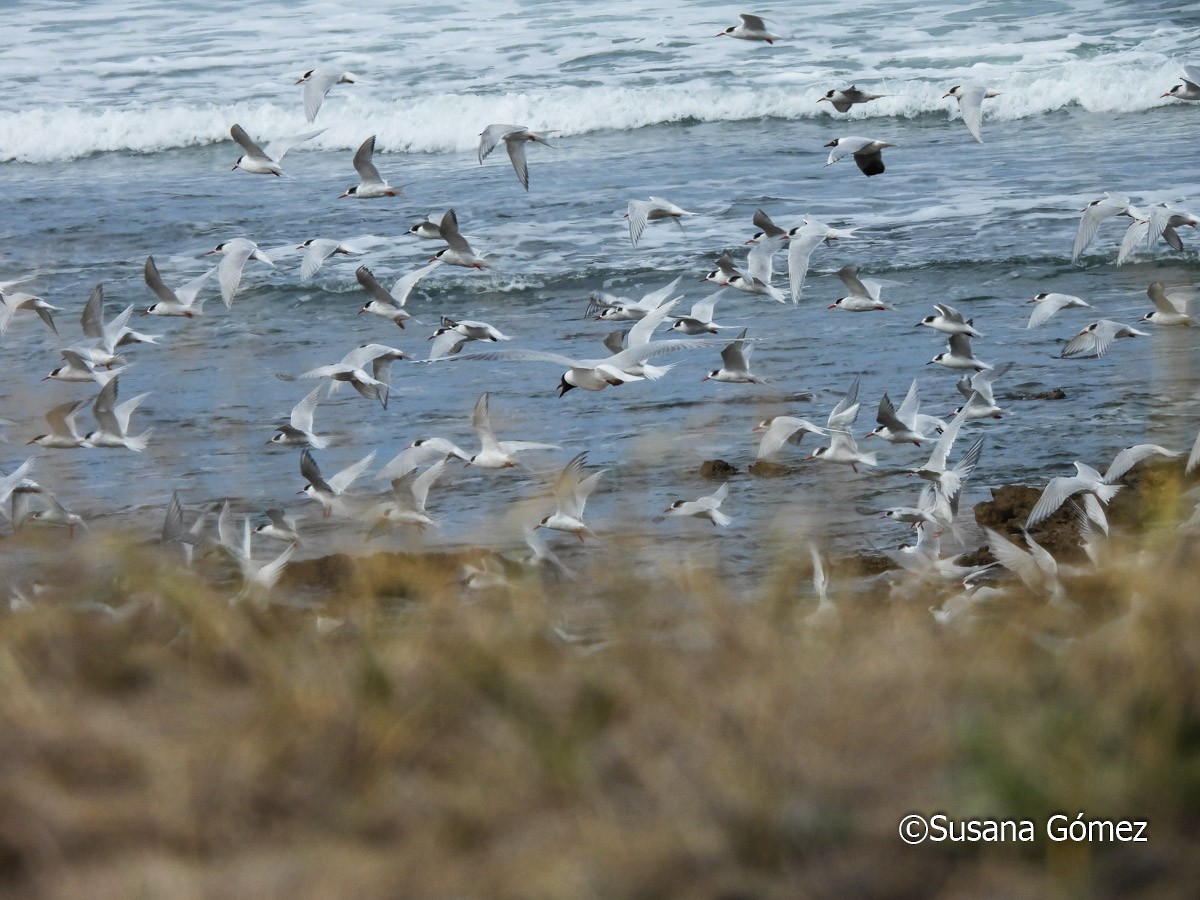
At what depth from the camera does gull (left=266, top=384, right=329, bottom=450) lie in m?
8.34

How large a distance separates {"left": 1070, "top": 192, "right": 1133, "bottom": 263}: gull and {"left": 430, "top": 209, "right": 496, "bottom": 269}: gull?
3.68m

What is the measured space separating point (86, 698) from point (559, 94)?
18.9 m

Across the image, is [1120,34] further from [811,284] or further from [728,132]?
[811,284]

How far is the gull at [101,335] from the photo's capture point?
29.9 feet

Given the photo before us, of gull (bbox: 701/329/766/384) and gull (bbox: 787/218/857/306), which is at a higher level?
gull (bbox: 787/218/857/306)

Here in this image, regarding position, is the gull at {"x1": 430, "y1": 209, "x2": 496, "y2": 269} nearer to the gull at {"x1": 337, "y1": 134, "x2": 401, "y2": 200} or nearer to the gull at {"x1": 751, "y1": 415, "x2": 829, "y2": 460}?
the gull at {"x1": 337, "y1": 134, "x2": 401, "y2": 200}

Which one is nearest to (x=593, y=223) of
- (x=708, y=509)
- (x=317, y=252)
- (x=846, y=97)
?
(x=846, y=97)

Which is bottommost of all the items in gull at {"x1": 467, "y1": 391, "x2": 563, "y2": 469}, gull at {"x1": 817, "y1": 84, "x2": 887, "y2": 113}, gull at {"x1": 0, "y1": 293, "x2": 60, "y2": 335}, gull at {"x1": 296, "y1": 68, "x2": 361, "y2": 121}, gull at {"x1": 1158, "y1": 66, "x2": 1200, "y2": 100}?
gull at {"x1": 467, "y1": 391, "x2": 563, "y2": 469}

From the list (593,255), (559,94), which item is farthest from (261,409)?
(559,94)

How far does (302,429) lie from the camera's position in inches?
332

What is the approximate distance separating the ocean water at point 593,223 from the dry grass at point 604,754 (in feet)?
3.70

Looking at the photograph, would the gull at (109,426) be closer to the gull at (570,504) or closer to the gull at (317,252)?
the gull at (317,252)

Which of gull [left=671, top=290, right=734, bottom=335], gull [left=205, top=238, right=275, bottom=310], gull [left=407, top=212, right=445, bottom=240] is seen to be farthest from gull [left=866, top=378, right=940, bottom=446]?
gull [left=205, top=238, right=275, bottom=310]

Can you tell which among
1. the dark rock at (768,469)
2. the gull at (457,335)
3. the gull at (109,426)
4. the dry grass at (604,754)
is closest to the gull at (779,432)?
the dark rock at (768,469)
